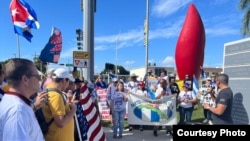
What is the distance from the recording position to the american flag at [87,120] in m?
4.65

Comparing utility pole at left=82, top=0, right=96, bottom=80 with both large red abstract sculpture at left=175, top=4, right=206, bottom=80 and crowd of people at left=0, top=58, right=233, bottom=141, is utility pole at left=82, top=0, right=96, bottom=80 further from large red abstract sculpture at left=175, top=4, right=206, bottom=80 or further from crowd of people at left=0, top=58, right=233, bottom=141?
large red abstract sculpture at left=175, top=4, right=206, bottom=80

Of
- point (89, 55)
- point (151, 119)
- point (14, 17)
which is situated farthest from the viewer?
point (14, 17)

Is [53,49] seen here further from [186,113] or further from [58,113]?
Result: [58,113]

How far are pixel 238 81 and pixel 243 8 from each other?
58.6ft

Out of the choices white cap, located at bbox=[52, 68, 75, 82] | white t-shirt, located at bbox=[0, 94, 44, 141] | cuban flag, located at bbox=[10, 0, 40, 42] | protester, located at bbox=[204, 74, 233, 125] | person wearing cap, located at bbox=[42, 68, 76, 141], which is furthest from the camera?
cuban flag, located at bbox=[10, 0, 40, 42]

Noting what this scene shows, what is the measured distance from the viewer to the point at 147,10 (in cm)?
2338

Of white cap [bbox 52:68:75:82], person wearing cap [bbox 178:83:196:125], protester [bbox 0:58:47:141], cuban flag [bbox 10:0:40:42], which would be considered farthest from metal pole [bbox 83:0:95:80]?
protester [bbox 0:58:47:141]

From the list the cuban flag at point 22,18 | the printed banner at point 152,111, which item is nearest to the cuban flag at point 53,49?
the cuban flag at point 22,18

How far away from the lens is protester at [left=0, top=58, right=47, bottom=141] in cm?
197

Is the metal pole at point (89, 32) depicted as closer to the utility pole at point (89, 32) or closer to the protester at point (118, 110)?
the utility pole at point (89, 32)

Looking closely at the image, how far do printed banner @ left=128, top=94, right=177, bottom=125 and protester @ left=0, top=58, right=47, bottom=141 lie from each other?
756 cm

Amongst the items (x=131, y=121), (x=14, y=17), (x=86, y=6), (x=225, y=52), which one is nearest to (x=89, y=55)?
(x=86, y=6)

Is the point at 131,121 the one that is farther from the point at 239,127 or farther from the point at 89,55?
the point at 239,127

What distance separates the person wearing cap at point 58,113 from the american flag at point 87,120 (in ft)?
2.87
